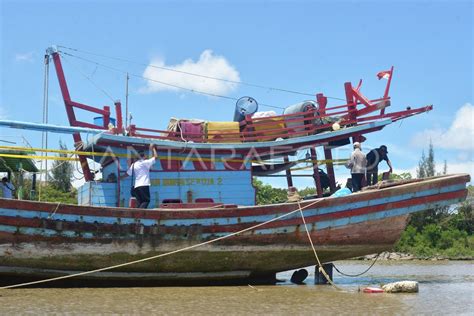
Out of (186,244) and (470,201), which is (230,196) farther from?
(470,201)

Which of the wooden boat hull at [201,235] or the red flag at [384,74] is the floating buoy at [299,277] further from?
the red flag at [384,74]

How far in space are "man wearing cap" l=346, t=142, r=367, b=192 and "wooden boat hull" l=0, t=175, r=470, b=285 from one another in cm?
85

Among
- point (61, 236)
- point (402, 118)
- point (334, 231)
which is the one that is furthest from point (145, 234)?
point (402, 118)

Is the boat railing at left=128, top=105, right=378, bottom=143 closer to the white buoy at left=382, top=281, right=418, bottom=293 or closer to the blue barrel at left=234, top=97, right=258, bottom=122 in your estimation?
the blue barrel at left=234, top=97, right=258, bottom=122

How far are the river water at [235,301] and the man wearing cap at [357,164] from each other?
2648mm

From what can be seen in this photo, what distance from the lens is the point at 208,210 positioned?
1191cm

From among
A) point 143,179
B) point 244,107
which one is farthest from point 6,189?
point 244,107

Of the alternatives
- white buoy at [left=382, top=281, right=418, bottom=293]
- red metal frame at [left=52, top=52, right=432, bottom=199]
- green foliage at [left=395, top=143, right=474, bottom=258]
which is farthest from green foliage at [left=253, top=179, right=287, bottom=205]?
white buoy at [left=382, top=281, right=418, bottom=293]

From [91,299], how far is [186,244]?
2755 millimetres

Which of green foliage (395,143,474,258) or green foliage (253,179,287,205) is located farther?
green foliage (253,179,287,205)

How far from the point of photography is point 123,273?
38.9ft

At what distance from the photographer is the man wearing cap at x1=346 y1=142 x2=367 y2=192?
13.3m

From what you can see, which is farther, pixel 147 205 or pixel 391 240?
pixel 391 240

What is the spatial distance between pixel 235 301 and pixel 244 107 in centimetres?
557
